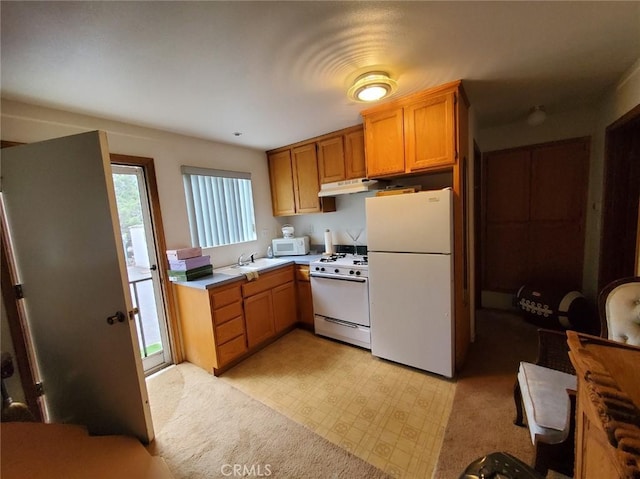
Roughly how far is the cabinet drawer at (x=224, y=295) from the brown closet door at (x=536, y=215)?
3.10m

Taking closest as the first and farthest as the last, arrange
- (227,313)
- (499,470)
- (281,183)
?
(499,470) → (227,313) → (281,183)

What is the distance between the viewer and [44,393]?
6.15 feet

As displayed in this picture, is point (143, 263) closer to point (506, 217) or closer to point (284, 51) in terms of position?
point (284, 51)

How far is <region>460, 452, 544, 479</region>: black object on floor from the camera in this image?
0.82 m

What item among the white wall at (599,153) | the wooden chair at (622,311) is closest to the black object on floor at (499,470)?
the wooden chair at (622,311)

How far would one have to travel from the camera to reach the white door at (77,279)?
150 centimetres

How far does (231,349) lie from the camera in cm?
246

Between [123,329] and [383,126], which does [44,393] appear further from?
[383,126]

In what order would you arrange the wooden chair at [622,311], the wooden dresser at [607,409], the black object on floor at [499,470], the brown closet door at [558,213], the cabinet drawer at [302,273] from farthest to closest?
the cabinet drawer at [302,273], the brown closet door at [558,213], the wooden chair at [622,311], the black object on floor at [499,470], the wooden dresser at [607,409]

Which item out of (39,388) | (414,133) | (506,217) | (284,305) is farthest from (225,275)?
(506,217)

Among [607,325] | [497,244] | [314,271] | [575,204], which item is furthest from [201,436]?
[575,204]

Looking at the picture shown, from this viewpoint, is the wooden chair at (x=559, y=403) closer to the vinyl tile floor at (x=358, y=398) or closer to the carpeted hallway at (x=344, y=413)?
the carpeted hallway at (x=344, y=413)

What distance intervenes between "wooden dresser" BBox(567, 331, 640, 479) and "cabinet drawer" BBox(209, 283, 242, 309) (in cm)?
231

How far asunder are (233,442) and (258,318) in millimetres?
1157
